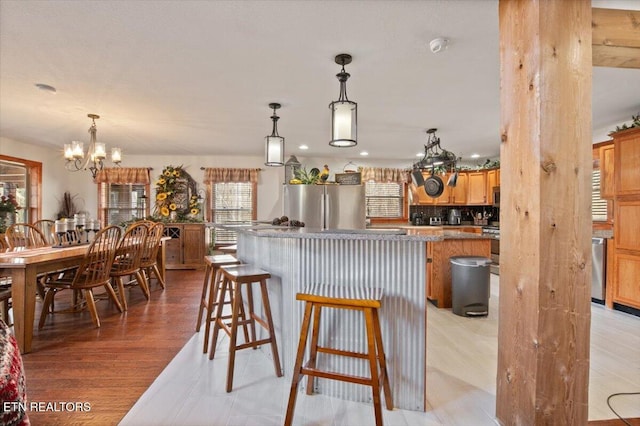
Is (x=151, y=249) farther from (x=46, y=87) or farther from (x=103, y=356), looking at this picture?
(x=46, y=87)

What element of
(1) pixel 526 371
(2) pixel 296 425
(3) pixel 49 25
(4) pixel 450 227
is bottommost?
(2) pixel 296 425

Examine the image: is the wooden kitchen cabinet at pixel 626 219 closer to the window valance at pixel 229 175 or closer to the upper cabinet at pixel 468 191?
the upper cabinet at pixel 468 191

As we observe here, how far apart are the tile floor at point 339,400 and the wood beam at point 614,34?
192 centimetres

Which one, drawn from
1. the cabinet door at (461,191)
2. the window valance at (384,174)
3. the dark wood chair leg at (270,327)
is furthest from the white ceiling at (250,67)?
the window valance at (384,174)

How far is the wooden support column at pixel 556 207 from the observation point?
1401 millimetres

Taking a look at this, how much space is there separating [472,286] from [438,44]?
2.39 metres

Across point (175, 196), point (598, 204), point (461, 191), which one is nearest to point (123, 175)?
point (175, 196)

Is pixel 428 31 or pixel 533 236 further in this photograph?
pixel 428 31

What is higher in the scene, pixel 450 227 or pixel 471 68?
pixel 471 68

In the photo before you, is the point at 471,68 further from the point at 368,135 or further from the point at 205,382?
the point at 205,382

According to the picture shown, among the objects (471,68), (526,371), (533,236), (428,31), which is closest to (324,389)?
(526,371)

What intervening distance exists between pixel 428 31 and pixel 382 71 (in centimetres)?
62

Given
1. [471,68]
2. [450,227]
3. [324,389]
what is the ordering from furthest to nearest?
[450,227] → [471,68] → [324,389]

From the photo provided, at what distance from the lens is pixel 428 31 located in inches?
80.0
